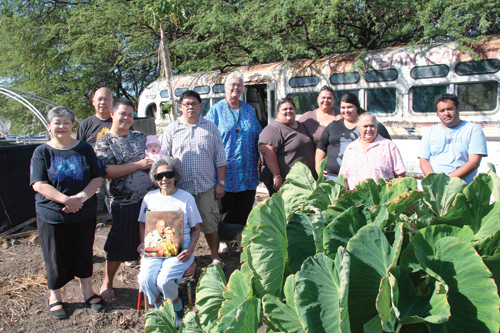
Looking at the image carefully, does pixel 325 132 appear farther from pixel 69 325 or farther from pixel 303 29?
pixel 303 29

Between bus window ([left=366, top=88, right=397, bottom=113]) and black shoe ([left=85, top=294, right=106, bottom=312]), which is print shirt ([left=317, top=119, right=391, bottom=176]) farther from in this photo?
bus window ([left=366, top=88, right=397, bottom=113])

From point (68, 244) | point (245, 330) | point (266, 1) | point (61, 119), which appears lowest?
point (68, 244)

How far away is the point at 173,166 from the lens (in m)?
3.06

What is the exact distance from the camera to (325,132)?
3.68m

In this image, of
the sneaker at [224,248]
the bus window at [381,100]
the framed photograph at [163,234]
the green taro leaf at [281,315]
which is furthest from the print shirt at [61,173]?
the bus window at [381,100]

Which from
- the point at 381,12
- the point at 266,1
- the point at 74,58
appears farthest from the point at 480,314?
the point at 74,58

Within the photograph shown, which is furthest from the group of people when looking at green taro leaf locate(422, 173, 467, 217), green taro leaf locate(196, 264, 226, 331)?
green taro leaf locate(196, 264, 226, 331)

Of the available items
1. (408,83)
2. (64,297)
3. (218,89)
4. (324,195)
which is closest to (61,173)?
(64,297)

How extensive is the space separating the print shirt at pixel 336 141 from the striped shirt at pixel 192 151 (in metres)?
1.16

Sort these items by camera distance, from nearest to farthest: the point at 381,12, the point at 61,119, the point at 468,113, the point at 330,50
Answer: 1. the point at 61,119
2. the point at 468,113
3. the point at 381,12
4. the point at 330,50

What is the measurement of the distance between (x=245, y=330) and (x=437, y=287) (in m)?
0.39

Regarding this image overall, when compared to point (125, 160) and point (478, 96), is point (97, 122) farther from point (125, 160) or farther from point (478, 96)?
point (478, 96)

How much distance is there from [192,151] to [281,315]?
2.76m

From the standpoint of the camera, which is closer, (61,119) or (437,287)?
(437,287)
